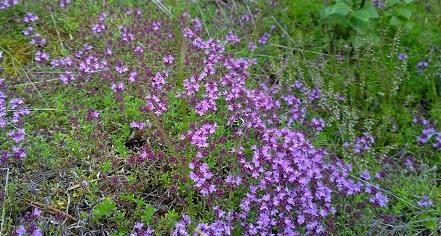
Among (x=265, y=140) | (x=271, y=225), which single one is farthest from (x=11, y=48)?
(x=271, y=225)

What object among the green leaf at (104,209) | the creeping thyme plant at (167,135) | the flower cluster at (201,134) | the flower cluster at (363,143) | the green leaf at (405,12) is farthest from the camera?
the green leaf at (405,12)

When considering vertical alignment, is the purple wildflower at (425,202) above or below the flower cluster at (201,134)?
→ below

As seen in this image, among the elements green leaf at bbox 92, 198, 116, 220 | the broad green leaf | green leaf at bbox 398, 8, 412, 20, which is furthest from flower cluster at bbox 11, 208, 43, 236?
green leaf at bbox 398, 8, 412, 20

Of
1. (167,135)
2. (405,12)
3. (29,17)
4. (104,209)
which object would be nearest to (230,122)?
(167,135)

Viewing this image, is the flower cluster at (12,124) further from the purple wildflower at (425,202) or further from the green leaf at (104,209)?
the purple wildflower at (425,202)

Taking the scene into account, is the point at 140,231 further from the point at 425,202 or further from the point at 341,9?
the point at 341,9

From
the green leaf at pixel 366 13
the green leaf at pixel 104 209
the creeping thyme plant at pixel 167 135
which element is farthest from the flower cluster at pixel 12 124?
the green leaf at pixel 366 13
